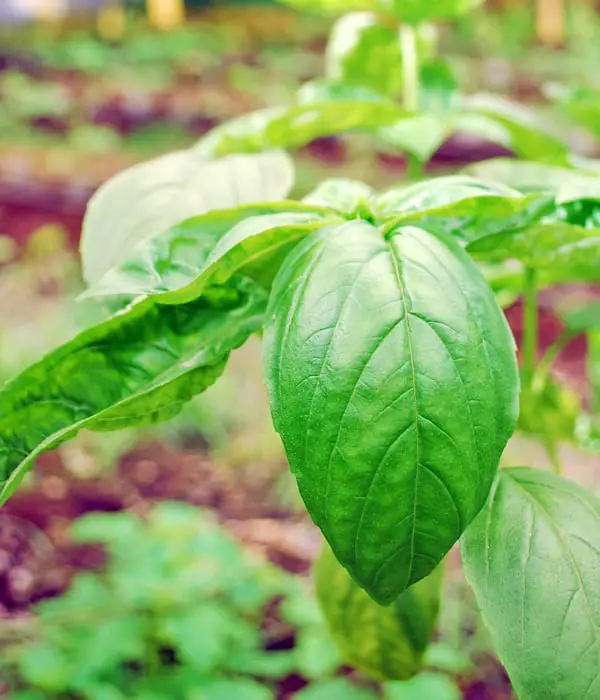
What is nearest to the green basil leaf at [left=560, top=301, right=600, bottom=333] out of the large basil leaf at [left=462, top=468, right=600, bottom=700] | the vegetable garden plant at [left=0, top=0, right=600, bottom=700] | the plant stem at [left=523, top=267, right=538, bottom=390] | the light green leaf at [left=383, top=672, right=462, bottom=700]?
the plant stem at [left=523, top=267, right=538, bottom=390]

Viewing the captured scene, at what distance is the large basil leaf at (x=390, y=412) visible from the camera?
40 cm

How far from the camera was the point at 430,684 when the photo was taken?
0.98m

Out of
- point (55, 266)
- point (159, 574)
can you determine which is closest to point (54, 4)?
point (55, 266)

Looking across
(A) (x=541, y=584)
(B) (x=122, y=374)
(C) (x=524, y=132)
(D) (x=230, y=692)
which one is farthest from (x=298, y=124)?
(D) (x=230, y=692)

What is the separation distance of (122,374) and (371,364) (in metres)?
0.16

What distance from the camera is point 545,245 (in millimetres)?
534

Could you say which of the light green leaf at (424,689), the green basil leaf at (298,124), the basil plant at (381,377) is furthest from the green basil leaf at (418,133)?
the light green leaf at (424,689)

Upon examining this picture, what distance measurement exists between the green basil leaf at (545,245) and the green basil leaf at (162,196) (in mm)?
158

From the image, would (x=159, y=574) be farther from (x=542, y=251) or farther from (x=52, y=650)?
(x=542, y=251)

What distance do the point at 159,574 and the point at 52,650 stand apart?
164 mm

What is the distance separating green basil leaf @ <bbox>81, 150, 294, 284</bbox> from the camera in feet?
1.96

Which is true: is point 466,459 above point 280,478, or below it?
above

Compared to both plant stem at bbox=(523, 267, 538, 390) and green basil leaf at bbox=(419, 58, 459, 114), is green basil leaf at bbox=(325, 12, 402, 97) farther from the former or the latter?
plant stem at bbox=(523, 267, 538, 390)

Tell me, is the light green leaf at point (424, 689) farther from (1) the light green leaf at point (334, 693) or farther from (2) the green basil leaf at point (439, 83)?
(2) the green basil leaf at point (439, 83)
